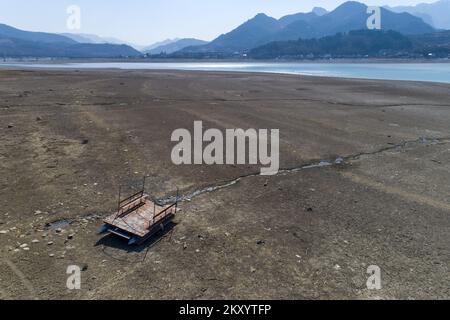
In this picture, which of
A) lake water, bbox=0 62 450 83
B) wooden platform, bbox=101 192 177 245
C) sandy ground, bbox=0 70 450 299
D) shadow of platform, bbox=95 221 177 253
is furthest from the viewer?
lake water, bbox=0 62 450 83

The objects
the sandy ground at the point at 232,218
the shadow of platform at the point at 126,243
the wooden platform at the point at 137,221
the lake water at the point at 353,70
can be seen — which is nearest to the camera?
the sandy ground at the point at 232,218

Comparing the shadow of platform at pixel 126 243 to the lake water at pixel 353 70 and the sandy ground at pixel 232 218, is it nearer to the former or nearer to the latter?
the sandy ground at pixel 232 218

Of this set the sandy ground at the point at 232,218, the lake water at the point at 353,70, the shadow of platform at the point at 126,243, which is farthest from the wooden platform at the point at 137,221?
the lake water at the point at 353,70

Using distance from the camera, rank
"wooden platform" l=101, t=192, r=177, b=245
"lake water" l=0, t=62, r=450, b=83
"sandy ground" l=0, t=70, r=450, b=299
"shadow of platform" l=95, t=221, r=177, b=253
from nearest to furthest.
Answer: "sandy ground" l=0, t=70, r=450, b=299 → "shadow of platform" l=95, t=221, r=177, b=253 → "wooden platform" l=101, t=192, r=177, b=245 → "lake water" l=0, t=62, r=450, b=83

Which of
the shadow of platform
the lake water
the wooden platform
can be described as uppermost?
the lake water

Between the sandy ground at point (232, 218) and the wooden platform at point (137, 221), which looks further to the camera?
the wooden platform at point (137, 221)

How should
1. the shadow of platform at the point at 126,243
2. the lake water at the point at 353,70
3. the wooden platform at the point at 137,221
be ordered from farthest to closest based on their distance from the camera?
the lake water at the point at 353,70
the wooden platform at the point at 137,221
the shadow of platform at the point at 126,243

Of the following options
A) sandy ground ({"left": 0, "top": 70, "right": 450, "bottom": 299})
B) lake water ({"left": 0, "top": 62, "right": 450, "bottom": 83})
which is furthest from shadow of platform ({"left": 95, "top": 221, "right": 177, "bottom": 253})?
lake water ({"left": 0, "top": 62, "right": 450, "bottom": 83})

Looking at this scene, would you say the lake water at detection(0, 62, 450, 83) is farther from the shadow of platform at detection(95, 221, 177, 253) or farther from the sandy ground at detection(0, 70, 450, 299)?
the shadow of platform at detection(95, 221, 177, 253)

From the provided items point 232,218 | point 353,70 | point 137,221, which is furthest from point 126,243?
point 353,70
